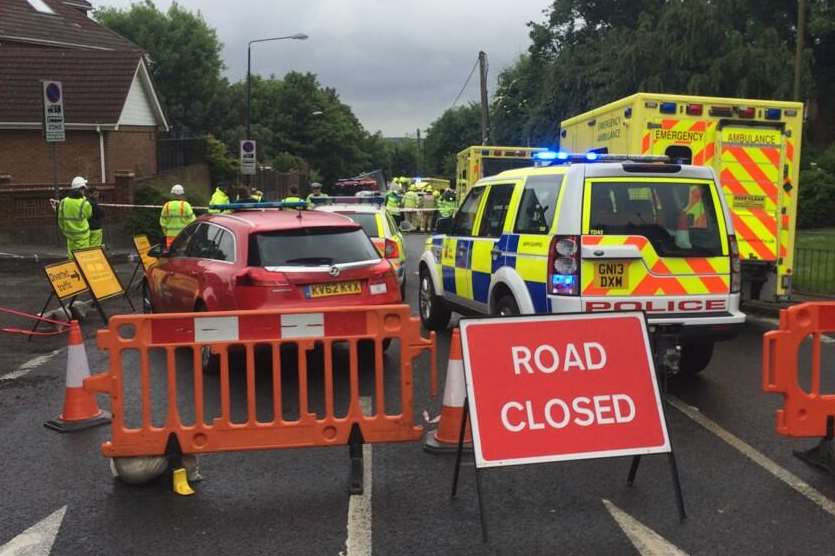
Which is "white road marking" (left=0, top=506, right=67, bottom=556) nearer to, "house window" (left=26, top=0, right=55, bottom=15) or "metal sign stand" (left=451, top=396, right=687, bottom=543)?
"metal sign stand" (left=451, top=396, right=687, bottom=543)

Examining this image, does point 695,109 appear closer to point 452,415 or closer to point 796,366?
point 796,366

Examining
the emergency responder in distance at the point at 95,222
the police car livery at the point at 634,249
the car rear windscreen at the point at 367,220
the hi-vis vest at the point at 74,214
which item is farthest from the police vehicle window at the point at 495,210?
the emergency responder in distance at the point at 95,222

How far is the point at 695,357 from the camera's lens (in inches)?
302

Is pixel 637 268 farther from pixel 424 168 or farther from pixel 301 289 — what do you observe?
pixel 424 168

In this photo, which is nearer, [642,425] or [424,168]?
[642,425]

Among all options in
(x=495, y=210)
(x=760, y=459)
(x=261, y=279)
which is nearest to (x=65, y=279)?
(x=261, y=279)

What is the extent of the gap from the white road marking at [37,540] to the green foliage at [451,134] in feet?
286

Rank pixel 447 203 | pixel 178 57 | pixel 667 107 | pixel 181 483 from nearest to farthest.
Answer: pixel 181 483 → pixel 667 107 → pixel 447 203 → pixel 178 57

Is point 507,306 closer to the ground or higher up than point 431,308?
higher up

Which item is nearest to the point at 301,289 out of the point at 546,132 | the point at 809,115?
the point at 546,132

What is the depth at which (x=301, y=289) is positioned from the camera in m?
7.51

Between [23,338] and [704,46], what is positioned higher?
[704,46]

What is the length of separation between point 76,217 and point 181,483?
837 cm

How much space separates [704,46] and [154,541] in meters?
31.6
